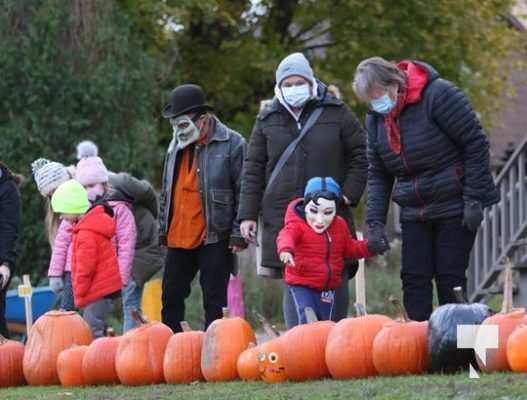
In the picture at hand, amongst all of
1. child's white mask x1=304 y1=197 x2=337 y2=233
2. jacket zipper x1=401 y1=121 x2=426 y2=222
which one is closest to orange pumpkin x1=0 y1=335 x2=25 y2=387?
child's white mask x1=304 y1=197 x2=337 y2=233

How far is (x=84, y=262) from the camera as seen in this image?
1160cm

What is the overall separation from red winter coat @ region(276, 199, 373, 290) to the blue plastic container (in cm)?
783

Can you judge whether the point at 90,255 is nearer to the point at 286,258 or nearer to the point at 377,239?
the point at 286,258

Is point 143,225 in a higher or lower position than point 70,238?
higher

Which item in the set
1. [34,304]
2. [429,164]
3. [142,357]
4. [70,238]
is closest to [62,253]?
[70,238]

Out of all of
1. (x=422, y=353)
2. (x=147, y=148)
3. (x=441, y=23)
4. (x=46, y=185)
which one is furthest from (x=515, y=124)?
(x=422, y=353)

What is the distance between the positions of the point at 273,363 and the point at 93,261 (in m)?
2.52

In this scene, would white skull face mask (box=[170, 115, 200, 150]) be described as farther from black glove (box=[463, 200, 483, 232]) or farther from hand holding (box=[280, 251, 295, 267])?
black glove (box=[463, 200, 483, 232])

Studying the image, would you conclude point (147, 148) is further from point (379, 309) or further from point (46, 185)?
point (46, 185)

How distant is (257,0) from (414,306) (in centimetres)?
1915

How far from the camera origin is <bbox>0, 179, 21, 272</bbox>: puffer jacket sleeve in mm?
12664

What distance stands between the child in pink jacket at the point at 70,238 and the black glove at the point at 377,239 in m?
2.42

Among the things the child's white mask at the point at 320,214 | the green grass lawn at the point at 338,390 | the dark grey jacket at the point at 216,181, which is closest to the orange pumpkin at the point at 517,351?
the green grass lawn at the point at 338,390

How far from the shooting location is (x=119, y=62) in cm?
2222
